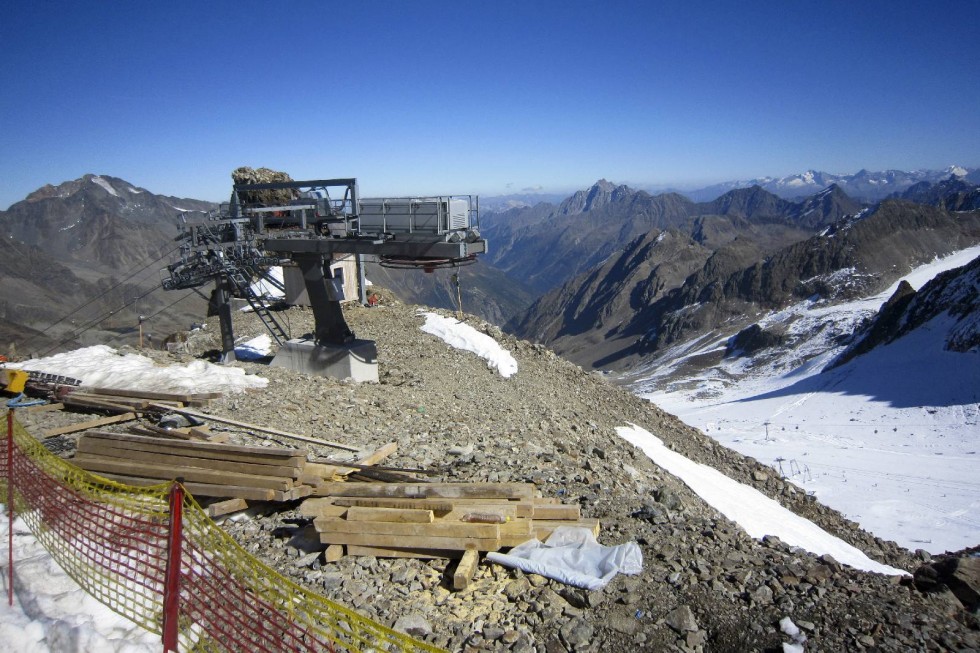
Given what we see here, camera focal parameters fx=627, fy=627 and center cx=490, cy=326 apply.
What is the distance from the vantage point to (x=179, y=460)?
28.3 ft

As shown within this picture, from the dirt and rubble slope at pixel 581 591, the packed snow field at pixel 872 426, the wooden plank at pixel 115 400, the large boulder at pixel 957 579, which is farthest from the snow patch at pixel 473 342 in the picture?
the packed snow field at pixel 872 426

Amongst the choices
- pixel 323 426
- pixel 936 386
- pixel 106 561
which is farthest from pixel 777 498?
pixel 936 386

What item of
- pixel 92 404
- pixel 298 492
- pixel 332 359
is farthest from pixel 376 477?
pixel 332 359

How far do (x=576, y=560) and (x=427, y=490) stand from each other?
207 centimetres

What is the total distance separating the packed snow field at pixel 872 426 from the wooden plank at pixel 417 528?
19254 mm

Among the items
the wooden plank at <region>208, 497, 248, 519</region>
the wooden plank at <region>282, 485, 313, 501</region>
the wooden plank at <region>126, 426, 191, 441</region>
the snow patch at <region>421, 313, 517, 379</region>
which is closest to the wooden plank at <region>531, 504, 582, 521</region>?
the wooden plank at <region>282, 485, 313, 501</region>

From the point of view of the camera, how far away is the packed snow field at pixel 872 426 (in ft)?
78.9

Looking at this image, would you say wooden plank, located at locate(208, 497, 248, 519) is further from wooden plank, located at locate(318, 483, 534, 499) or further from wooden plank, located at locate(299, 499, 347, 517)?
wooden plank, located at locate(318, 483, 534, 499)

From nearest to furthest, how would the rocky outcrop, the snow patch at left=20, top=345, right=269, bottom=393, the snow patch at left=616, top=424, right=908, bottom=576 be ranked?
the snow patch at left=616, top=424, right=908, bottom=576 < the snow patch at left=20, top=345, right=269, bottom=393 < the rocky outcrop

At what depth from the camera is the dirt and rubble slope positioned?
583 cm

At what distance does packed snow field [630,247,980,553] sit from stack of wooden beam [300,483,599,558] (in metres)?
18.4

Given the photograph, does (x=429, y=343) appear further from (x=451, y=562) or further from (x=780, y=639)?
(x=780, y=639)

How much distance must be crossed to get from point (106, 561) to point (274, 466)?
2.05 meters

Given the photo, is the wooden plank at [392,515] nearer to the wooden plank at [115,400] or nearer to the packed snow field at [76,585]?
the packed snow field at [76,585]
